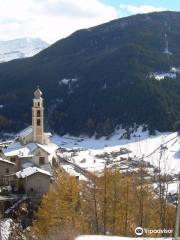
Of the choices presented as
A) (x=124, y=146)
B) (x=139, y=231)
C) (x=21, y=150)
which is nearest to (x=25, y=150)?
(x=21, y=150)

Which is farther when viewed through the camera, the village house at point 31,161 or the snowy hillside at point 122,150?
the snowy hillside at point 122,150

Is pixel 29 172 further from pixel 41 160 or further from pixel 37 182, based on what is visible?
pixel 41 160

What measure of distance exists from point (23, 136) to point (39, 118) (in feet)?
10.9

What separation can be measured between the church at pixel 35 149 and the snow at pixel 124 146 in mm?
38474

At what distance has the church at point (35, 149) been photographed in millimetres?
73125

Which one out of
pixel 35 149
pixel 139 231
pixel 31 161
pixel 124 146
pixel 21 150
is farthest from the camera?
pixel 124 146

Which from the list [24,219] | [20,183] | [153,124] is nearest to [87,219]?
[24,219]

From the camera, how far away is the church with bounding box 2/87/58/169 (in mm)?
73125

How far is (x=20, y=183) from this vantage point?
65.1 m

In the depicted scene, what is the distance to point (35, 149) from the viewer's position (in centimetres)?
7488

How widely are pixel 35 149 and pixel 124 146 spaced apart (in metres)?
88.6

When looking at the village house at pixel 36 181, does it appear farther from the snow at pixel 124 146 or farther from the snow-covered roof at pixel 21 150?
the snow at pixel 124 146

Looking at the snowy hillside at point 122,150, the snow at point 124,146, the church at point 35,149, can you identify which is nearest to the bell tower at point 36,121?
the church at point 35,149

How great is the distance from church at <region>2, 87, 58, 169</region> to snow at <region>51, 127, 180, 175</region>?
38474 millimetres
